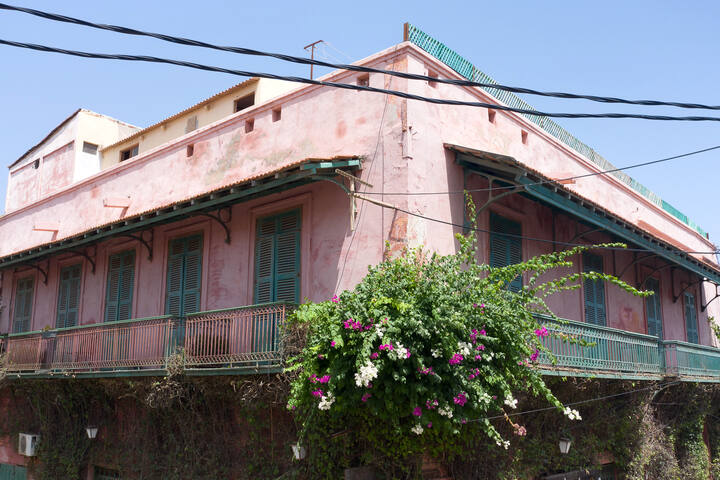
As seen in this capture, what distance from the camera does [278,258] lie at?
1225 cm

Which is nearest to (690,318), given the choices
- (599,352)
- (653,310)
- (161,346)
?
(653,310)

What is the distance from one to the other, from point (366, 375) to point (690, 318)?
15.2m

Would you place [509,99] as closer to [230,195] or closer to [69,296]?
[230,195]

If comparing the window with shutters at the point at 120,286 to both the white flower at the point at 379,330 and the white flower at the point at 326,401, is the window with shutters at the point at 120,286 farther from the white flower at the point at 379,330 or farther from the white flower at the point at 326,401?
the white flower at the point at 379,330

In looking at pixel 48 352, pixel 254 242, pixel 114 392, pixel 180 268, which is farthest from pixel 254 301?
pixel 48 352

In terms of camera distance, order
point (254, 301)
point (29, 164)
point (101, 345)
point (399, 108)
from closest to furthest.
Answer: point (399, 108), point (254, 301), point (101, 345), point (29, 164)

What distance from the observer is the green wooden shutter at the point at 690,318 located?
19.8 m

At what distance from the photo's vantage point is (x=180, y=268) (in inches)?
558

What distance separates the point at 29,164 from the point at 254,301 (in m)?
14.0

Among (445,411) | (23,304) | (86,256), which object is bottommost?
(445,411)

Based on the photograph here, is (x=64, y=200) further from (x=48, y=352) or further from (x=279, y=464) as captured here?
(x=279, y=464)

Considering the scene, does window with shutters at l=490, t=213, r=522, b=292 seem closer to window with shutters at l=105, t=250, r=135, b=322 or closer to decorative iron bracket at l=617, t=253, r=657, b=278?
decorative iron bracket at l=617, t=253, r=657, b=278

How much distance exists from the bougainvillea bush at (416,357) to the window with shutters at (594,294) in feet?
17.9

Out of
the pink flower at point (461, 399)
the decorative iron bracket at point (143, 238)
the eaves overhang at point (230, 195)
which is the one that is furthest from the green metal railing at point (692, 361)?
the decorative iron bracket at point (143, 238)
